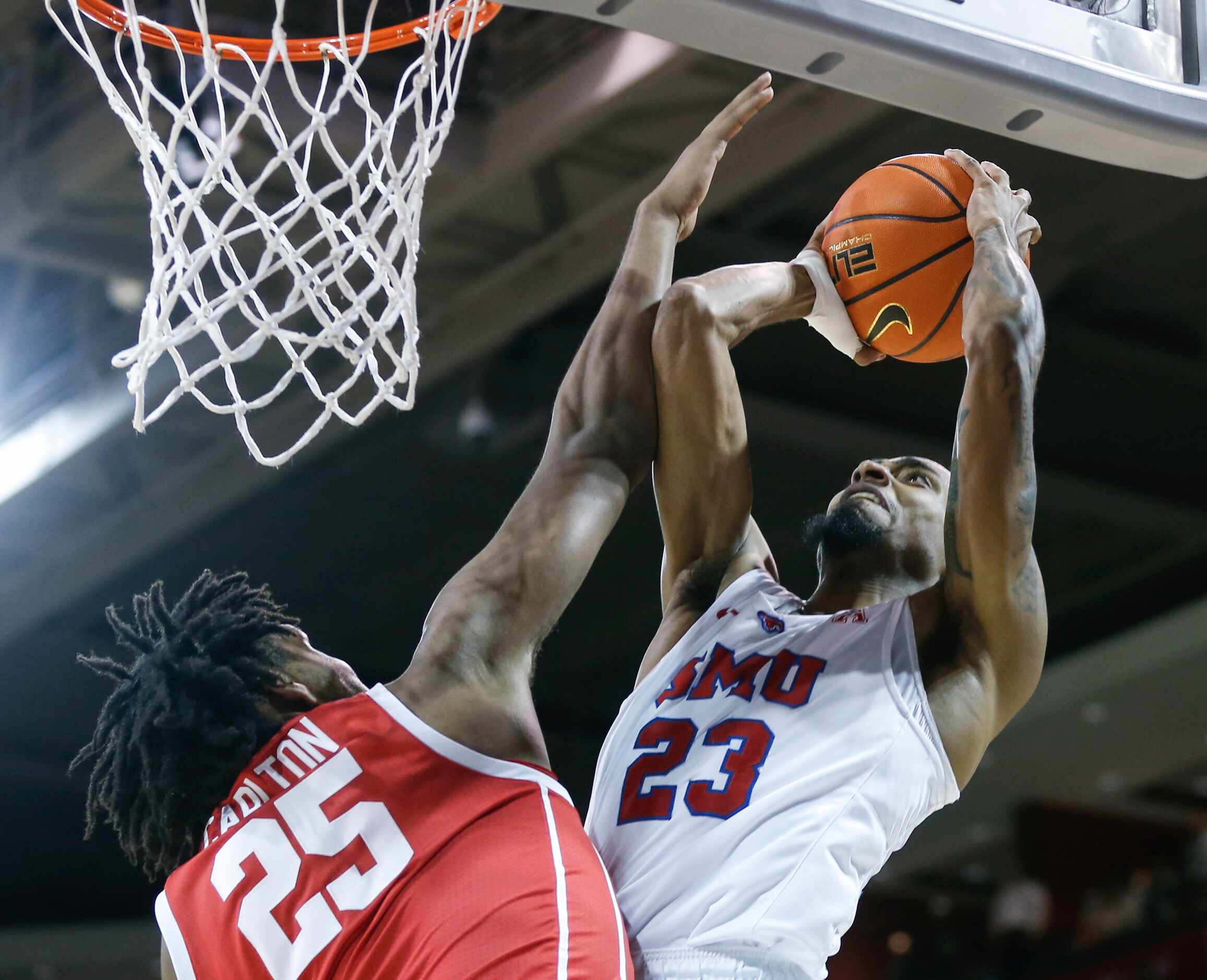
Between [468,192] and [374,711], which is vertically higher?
[374,711]

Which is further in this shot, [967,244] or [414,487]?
[414,487]

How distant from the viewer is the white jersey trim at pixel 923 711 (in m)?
2.29

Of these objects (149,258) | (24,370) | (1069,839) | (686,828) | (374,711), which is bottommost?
(1069,839)

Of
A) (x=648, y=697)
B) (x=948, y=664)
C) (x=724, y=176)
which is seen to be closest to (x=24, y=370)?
(x=724, y=176)

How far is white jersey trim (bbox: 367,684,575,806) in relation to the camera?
201 centimetres

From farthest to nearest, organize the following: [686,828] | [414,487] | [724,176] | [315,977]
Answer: [414,487] → [724,176] → [686,828] → [315,977]

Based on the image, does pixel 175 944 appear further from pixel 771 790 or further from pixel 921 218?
pixel 921 218

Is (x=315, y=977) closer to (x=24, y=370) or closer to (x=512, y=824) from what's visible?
(x=512, y=824)

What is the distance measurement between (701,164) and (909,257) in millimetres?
459

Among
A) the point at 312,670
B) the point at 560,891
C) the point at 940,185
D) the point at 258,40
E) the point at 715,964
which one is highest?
the point at 258,40

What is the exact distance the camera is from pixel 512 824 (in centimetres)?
199

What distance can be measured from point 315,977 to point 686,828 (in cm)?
57

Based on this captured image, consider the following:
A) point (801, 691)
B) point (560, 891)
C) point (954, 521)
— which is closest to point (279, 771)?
point (560, 891)

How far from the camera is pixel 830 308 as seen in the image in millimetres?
2637
